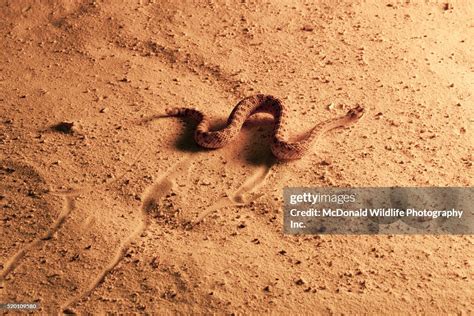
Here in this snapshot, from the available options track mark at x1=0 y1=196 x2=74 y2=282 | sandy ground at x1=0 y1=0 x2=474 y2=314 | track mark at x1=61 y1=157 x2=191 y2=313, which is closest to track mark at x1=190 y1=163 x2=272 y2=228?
sandy ground at x1=0 y1=0 x2=474 y2=314

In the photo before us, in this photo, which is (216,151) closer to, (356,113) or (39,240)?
(356,113)

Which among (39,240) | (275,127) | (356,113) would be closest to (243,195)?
(275,127)

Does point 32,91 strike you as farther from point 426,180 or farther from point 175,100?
point 426,180

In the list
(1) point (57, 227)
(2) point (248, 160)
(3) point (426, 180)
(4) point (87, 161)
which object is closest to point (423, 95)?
(3) point (426, 180)

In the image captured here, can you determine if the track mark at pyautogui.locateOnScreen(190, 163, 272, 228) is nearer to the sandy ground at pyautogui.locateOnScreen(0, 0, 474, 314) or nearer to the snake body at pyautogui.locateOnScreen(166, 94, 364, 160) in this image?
the sandy ground at pyautogui.locateOnScreen(0, 0, 474, 314)

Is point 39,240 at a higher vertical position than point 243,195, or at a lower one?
lower

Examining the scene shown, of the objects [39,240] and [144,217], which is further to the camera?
[144,217]

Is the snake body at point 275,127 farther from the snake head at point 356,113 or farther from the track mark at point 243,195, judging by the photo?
the track mark at point 243,195

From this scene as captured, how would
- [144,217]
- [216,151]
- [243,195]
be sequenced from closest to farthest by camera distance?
[144,217] → [243,195] → [216,151]
